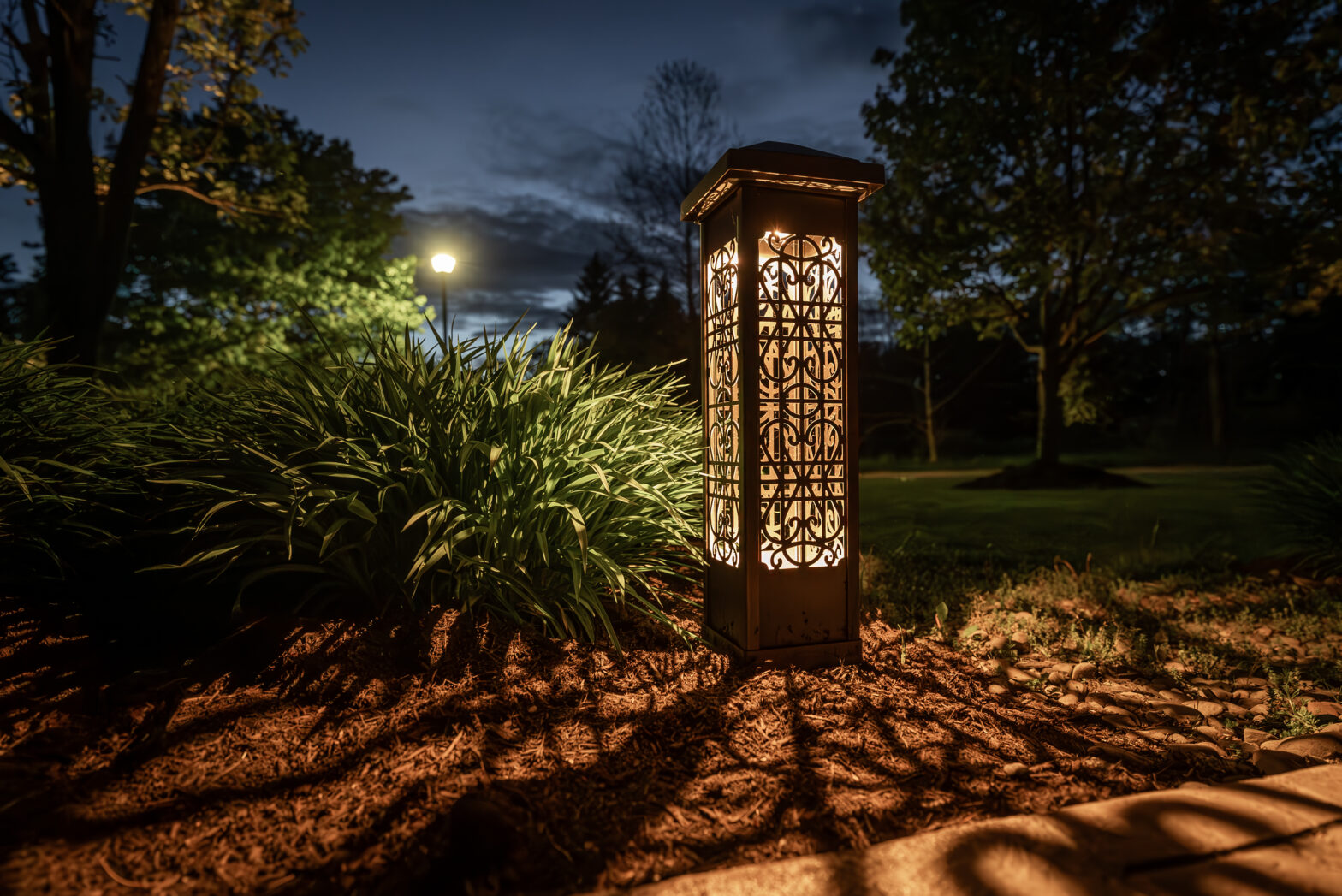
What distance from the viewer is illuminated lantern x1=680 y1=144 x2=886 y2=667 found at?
2.26 metres

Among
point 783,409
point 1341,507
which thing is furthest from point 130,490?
point 1341,507

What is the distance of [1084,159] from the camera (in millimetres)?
9969

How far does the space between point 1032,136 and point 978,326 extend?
9.53 feet

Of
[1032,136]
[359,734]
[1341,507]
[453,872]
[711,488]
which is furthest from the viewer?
[1032,136]

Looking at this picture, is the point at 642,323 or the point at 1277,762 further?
the point at 642,323

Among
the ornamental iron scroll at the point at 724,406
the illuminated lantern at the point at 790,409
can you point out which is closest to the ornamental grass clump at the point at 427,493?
the ornamental iron scroll at the point at 724,406

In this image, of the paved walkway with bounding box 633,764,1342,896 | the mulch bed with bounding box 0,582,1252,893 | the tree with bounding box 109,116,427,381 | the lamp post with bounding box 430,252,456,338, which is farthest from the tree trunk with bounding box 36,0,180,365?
the paved walkway with bounding box 633,764,1342,896

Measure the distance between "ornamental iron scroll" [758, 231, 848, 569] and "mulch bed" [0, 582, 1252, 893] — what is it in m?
0.48

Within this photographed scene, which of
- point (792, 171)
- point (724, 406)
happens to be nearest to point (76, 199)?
point (724, 406)

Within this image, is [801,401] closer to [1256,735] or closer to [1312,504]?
[1256,735]

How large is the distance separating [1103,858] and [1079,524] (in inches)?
248

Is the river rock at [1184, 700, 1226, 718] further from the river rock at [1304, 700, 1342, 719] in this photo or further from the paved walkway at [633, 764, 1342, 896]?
the paved walkway at [633, 764, 1342, 896]

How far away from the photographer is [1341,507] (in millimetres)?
3938

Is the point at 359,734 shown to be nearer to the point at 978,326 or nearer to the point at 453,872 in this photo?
the point at 453,872
